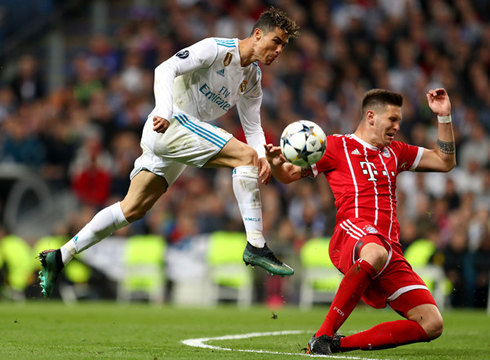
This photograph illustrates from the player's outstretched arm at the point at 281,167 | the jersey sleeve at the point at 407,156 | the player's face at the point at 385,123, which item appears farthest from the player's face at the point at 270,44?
the jersey sleeve at the point at 407,156

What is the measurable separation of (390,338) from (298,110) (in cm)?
1053

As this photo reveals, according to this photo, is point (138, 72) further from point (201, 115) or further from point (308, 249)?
point (201, 115)

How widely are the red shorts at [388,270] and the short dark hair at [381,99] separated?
966 millimetres

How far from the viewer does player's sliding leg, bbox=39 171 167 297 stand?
694 cm

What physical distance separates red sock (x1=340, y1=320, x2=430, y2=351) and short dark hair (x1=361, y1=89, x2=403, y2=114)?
170 cm

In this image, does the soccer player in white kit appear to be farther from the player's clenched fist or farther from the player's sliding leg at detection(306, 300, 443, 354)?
the player's sliding leg at detection(306, 300, 443, 354)

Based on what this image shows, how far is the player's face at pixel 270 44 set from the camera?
6570mm

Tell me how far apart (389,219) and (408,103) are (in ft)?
32.4

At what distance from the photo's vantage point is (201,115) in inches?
271

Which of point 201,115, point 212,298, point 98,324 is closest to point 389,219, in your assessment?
point 201,115

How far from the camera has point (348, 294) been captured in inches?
222

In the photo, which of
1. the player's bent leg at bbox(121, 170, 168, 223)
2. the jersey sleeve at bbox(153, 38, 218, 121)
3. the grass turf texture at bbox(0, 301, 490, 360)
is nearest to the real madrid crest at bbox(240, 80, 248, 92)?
the jersey sleeve at bbox(153, 38, 218, 121)

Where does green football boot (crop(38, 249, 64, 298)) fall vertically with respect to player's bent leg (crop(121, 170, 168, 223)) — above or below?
below

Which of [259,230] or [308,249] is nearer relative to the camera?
[259,230]
